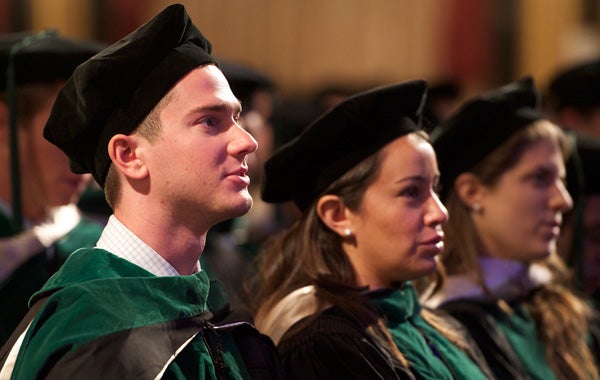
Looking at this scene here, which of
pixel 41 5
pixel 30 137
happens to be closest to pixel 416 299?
pixel 30 137

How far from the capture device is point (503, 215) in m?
3.70

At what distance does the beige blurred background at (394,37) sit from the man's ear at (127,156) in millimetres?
7804

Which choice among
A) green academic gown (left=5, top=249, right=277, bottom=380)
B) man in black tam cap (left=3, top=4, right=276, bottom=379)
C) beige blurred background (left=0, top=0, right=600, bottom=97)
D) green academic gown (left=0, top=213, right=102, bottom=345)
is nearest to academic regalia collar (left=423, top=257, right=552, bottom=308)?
green academic gown (left=0, top=213, right=102, bottom=345)

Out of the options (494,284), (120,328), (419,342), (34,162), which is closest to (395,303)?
(419,342)

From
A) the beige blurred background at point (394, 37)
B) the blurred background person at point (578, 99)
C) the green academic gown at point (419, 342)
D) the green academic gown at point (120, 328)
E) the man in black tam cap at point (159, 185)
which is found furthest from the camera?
the beige blurred background at point (394, 37)

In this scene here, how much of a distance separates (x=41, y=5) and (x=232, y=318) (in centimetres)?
731

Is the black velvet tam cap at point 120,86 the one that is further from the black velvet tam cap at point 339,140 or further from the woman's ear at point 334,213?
the woman's ear at point 334,213

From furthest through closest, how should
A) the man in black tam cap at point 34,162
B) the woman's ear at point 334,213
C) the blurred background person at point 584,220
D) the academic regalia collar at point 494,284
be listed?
the blurred background person at point 584,220 → the academic regalia collar at point 494,284 → the man in black tam cap at point 34,162 → the woman's ear at point 334,213

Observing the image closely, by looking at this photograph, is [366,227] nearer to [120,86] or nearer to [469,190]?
[469,190]

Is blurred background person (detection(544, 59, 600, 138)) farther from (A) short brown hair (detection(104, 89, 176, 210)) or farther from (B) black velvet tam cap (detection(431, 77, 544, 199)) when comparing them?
(A) short brown hair (detection(104, 89, 176, 210))

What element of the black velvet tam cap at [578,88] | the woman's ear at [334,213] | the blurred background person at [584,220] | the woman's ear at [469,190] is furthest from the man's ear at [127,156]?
the black velvet tam cap at [578,88]

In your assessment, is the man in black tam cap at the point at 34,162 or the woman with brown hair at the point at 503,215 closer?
the man in black tam cap at the point at 34,162

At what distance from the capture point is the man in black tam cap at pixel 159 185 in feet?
7.28

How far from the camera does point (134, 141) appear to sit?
2.38 metres
